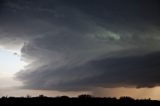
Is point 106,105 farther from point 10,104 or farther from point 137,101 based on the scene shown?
point 10,104

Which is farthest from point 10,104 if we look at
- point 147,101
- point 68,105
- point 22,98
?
point 147,101

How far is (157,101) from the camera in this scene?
79562 mm

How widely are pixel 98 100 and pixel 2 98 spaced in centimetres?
1249

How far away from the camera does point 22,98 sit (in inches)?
3061

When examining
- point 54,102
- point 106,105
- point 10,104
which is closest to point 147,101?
point 106,105

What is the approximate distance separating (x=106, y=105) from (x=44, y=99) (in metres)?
7.84

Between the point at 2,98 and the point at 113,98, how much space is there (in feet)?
47.0

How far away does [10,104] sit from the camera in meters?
75.8

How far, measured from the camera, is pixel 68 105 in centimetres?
7525

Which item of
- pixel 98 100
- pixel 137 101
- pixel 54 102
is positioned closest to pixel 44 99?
pixel 54 102

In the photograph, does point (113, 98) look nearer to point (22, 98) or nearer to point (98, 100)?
point (98, 100)

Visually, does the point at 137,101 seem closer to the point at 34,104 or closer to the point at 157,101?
the point at 157,101

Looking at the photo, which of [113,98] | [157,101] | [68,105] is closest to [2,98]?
[68,105]

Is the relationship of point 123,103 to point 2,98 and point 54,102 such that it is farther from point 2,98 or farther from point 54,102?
point 2,98
